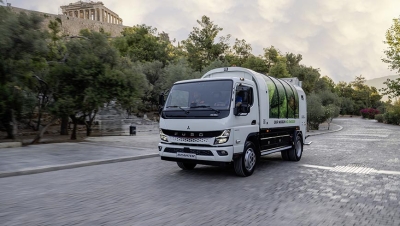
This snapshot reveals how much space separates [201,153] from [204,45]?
5586cm

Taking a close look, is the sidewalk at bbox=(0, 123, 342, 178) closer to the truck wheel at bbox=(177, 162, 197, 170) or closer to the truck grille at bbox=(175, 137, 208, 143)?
the truck wheel at bbox=(177, 162, 197, 170)

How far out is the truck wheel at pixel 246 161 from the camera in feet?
26.6

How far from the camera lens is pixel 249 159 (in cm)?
835

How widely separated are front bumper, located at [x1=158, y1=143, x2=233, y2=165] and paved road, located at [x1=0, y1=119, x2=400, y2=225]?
0.51 metres

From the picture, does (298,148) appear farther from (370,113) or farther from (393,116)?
(370,113)

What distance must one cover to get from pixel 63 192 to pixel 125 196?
4.37 ft

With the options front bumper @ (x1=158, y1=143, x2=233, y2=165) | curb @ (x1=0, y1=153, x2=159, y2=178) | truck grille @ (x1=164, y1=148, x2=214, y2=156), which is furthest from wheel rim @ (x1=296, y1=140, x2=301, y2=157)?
curb @ (x1=0, y1=153, x2=159, y2=178)

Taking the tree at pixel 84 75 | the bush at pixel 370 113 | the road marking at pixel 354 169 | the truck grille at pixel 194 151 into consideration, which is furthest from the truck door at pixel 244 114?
the bush at pixel 370 113

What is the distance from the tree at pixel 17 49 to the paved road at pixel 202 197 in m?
6.35

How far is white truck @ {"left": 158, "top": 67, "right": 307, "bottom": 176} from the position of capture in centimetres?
759

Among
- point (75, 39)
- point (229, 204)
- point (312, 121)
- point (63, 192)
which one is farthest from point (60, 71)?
point (312, 121)

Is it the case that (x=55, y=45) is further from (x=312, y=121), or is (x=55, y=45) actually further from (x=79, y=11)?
(x=79, y=11)

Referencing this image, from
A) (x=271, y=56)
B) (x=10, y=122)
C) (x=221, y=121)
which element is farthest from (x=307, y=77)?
(x=221, y=121)

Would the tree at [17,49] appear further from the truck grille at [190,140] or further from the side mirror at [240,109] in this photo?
the side mirror at [240,109]
